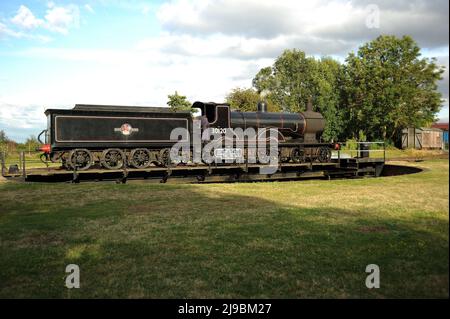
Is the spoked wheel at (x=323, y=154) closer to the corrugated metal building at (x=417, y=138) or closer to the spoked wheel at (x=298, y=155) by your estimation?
the spoked wheel at (x=298, y=155)

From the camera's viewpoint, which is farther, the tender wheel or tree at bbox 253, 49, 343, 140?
tree at bbox 253, 49, 343, 140

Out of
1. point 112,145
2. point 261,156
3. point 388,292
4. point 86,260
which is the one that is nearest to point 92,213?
point 86,260

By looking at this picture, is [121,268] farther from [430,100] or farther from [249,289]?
[430,100]

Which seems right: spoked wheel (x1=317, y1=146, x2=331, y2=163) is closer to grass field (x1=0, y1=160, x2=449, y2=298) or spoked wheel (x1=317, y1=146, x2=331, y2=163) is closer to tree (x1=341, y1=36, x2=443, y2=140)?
grass field (x1=0, y1=160, x2=449, y2=298)

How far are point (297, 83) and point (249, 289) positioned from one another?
69.4 meters

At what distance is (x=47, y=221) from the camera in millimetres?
8531

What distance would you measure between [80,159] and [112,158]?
1412mm

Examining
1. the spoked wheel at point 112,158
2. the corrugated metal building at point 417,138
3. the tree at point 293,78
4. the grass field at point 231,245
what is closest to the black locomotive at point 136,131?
the spoked wheel at point 112,158

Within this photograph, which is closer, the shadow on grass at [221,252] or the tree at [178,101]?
the shadow on grass at [221,252]

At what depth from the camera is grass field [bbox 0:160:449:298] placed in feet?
15.2

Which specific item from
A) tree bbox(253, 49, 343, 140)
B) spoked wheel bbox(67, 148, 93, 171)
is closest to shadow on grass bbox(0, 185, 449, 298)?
spoked wheel bbox(67, 148, 93, 171)

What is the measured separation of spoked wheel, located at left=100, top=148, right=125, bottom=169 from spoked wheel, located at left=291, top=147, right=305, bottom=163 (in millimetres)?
9303

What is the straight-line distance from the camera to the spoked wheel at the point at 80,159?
17.0m

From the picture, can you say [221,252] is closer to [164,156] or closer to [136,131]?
[136,131]
